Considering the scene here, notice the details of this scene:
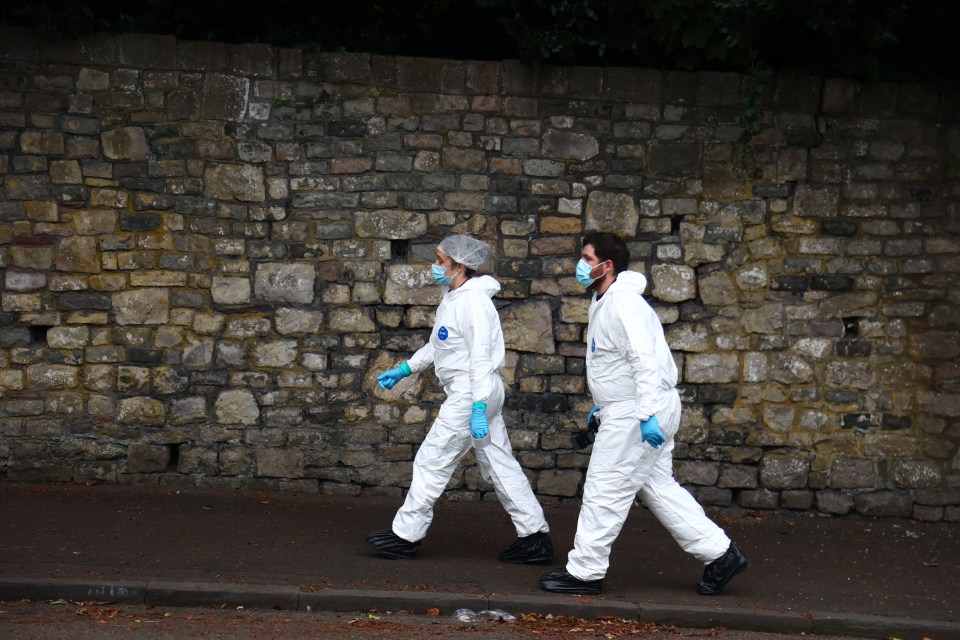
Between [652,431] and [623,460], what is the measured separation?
13.1 inches

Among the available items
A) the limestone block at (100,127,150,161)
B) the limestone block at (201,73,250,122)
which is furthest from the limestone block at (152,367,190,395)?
the limestone block at (201,73,250,122)

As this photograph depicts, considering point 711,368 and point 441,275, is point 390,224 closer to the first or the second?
point 441,275

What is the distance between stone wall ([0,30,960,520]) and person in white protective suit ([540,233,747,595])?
2054mm

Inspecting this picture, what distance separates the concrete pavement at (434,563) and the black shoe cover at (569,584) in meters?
0.07

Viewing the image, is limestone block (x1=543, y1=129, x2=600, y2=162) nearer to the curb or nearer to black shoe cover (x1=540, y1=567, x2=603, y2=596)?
black shoe cover (x1=540, y1=567, x2=603, y2=596)

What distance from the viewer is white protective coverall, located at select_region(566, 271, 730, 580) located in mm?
6023

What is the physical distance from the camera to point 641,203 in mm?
8188

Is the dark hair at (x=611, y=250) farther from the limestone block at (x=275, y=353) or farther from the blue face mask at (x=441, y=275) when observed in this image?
the limestone block at (x=275, y=353)

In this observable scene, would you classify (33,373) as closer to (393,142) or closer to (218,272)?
(218,272)

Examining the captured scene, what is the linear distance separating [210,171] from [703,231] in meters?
3.53

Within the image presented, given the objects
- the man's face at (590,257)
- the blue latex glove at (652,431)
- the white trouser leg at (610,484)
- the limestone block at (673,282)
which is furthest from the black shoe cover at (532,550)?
the limestone block at (673,282)

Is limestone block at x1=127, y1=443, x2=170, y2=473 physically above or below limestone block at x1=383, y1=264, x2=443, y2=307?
below

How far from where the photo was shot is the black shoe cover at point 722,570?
6.16 metres

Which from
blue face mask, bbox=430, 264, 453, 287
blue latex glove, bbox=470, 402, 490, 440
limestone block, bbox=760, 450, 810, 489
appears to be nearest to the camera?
blue latex glove, bbox=470, 402, 490, 440
